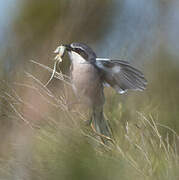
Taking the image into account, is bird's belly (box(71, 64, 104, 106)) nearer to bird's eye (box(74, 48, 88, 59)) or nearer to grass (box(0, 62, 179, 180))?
bird's eye (box(74, 48, 88, 59))

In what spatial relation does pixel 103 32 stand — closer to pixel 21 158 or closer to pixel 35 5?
pixel 35 5

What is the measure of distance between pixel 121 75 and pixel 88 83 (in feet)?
0.84

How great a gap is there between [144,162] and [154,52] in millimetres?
609

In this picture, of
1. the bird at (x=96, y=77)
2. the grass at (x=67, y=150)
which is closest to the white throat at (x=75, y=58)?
the bird at (x=96, y=77)

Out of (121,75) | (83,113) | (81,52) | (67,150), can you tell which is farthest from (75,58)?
(67,150)

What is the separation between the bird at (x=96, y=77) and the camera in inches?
57.7

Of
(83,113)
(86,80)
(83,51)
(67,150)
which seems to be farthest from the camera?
(86,80)

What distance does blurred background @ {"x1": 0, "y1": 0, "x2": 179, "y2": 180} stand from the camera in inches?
32.9

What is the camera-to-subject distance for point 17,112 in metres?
1.00

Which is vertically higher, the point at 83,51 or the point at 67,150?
the point at 83,51

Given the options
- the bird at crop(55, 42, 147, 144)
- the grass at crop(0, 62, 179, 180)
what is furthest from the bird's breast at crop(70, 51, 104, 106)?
the grass at crop(0, 62, 179, 180)

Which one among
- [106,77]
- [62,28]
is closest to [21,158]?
[106,77]

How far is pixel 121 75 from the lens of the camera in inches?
61.7

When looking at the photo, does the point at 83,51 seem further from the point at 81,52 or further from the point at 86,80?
the point at 86,80
